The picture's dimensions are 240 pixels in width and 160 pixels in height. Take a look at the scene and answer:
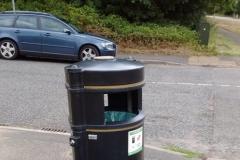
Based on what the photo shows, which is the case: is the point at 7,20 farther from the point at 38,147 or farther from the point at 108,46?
the point at 38,147

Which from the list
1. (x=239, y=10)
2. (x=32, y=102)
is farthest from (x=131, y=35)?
(x=239, y=10)

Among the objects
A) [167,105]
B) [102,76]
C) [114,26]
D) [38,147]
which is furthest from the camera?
[114,26]

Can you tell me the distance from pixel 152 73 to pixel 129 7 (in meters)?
6.82

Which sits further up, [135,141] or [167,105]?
[135,141]

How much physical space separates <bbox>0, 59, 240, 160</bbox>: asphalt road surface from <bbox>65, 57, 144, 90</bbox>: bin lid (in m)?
3.17

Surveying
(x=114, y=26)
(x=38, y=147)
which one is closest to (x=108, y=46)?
(x=114, y=26)

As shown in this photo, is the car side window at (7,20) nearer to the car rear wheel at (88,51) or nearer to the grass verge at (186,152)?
the car rear wheel at (88,51)

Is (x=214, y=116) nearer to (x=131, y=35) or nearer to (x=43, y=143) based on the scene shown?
(x=43, y=143)

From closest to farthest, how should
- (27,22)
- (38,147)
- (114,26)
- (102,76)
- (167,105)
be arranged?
(102,76) → (38,147) → (167,105) → (27,22) → (114,26)

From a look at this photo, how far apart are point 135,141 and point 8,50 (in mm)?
11786

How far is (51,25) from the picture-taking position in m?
15.2

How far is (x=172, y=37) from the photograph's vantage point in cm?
1881

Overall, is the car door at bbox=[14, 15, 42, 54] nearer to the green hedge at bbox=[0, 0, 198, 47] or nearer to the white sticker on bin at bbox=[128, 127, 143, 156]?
the green hedge at bbox=[0, 0, 198, 47]

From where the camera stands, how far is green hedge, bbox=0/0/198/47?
18766 millimetres
